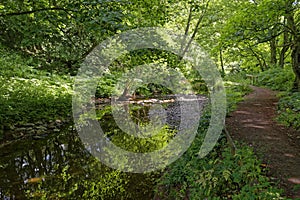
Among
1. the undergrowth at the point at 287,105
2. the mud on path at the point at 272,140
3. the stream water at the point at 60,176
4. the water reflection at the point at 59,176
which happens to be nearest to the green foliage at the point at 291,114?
the undergrowth at the point at 287,105

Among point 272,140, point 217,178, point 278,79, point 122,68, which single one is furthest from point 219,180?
point 278,79

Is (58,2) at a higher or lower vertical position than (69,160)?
higher

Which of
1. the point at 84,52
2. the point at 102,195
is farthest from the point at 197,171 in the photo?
the point at 84,52

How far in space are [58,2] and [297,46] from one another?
9.00m

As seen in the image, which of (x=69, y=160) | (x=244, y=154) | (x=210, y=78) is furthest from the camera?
(x=210, y=78)

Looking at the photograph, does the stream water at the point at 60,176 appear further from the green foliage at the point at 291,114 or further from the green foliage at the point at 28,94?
the green foliage at the point at 291,114

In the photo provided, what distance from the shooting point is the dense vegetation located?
412 centimetres

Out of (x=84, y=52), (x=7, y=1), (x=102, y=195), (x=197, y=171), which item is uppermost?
(x=7, y=1)

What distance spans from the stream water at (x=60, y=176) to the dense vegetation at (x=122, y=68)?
58 millimetres

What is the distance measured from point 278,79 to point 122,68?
998 centimetres

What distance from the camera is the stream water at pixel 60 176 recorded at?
4.55 metres

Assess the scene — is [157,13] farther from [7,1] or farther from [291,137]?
[291,137]

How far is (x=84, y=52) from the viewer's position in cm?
1045

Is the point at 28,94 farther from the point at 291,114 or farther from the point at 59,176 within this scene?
the point at 291,114
